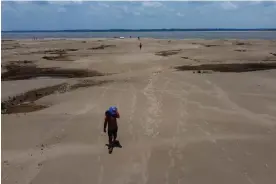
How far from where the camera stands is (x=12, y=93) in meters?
22.9

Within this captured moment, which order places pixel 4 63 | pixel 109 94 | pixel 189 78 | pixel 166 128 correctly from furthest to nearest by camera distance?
pixel 4 63, pixel 189 78, pixel 109 94, pixel 166 128

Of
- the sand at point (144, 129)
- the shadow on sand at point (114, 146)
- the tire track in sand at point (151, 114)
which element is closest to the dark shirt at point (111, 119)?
the shadow on sand at point (114, 146)

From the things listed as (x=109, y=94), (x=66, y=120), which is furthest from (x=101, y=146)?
(x=109, y=94)

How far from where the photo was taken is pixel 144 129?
14234 mm

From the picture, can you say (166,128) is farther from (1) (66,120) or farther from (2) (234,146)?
(1) (66,120)

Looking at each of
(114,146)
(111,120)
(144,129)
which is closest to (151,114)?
(144,129)

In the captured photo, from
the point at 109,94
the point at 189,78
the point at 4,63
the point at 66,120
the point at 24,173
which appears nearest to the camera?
the point at 24,173

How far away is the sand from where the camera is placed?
10.5 meters

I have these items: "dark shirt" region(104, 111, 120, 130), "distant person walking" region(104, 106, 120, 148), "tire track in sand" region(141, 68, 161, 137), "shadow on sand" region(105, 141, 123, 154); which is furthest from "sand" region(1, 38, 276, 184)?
"dark shirt" region(104, 111, 120, 130)

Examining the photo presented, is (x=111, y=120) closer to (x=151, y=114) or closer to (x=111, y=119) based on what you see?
(x=111, y=119)

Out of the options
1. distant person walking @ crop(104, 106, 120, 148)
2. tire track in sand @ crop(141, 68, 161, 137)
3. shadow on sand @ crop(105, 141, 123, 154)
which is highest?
distant person walking @ crop(104, 106, 120, 148)

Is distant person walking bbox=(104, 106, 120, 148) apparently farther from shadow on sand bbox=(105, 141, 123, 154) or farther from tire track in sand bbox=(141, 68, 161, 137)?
tire track in sand bbox=(141, 68, 161, 137)

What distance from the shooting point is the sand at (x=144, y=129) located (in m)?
10.5

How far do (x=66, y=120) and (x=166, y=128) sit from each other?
4194 mm
